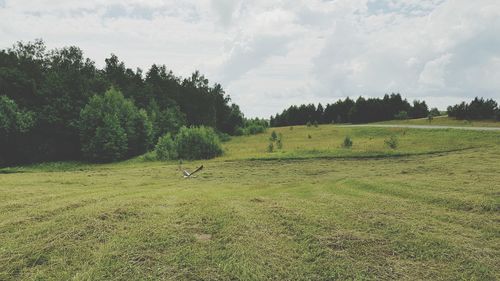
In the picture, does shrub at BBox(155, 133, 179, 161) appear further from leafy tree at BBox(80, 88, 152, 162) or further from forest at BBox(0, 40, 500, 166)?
leafy tree at BBox(80, 88, 152, 162)

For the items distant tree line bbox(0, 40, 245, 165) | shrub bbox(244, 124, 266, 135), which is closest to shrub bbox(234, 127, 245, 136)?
shrub bbox(244, 124, 266, 135)

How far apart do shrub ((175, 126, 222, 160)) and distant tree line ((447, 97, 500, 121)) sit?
1625 inches

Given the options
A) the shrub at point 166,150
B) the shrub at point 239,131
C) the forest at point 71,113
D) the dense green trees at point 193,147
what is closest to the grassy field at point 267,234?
→ the shrub at point 166,150

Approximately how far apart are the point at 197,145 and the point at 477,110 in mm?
44061

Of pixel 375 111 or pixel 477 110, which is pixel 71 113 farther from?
pixel 375 111

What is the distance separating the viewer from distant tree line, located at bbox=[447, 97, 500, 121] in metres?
51.4

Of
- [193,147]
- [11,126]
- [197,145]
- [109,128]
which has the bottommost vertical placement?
[193,147]

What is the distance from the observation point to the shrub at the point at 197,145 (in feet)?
117

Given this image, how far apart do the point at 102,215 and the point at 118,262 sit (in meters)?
3.09

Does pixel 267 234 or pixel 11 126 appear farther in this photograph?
pixel 11 126

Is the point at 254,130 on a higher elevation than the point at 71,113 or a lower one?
lower

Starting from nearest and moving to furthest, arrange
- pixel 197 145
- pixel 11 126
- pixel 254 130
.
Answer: pixel 197 145
pixel 11 126
pixel 254 130

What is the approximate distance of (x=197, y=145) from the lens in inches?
1407

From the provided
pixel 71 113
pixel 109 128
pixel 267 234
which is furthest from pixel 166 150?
pixel 267 234
